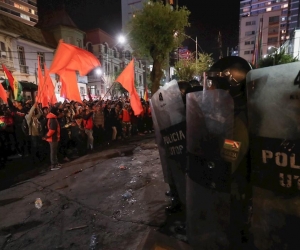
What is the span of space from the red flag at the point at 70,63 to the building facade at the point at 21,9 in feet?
320

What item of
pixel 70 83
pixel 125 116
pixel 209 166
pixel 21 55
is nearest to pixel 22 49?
pixel 21 55

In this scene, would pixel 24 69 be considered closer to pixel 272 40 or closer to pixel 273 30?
pixel 272 40

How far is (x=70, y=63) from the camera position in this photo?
25.7 feet

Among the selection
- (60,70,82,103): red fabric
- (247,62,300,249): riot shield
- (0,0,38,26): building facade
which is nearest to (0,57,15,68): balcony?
(60,70,82,103): red fabric

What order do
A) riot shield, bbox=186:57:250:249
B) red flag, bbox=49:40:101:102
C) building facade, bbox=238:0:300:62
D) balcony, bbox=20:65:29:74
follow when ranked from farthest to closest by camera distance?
building facade, bbox=238:0:300:62
balcony, bbox=20:65:29:74
red flag, bbox=49:40:101:102
riot shield, bbox=186:57:250:249

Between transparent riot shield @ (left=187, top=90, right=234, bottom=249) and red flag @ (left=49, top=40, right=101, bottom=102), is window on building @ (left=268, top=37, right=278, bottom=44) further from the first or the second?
transparent riot shield @ (left=187, top=90, right=234, bottom=249)

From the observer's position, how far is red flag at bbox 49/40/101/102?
7543 mm

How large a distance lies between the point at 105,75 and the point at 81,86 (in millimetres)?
8341

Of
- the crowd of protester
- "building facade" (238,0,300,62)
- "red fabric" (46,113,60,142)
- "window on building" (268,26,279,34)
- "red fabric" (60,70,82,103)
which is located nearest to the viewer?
"red fabric" (46,113,60,142)

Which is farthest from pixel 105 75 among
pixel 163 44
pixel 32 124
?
pixel 32 124

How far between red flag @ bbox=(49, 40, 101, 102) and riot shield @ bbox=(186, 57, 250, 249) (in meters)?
6.89

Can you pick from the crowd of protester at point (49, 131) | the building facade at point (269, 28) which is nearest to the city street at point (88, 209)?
the crowd of protester at point (49, 131)

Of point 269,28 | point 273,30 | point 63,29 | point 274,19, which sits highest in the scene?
point 274,19

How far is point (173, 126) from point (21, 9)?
11466cm
